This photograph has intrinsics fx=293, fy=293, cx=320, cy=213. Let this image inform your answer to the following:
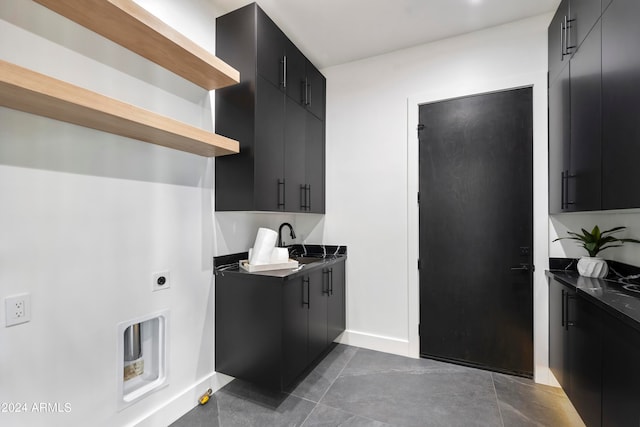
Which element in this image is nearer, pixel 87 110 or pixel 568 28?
pixel 87 110

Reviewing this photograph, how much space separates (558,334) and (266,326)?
2.11 m

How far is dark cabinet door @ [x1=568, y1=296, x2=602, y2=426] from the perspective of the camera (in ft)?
4.98

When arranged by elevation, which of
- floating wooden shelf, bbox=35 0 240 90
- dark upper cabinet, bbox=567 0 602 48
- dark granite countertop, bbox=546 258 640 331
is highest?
dark upper cabinet, bbox=567 0 602 48

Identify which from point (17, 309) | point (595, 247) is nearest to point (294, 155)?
point (17, 309)

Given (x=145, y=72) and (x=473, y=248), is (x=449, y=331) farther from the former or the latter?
(x=145, y=72)

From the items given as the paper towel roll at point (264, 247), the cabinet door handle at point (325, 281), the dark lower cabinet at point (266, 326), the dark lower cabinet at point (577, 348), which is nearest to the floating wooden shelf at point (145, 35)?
the paper towel roll at point (264, 247)

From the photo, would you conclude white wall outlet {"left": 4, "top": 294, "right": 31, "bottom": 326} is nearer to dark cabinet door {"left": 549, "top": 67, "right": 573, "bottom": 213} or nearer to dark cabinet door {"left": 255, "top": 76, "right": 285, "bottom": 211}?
→ dark cabinet door {"left": 255, "top": 76, "right": 285, "bottom": 211}

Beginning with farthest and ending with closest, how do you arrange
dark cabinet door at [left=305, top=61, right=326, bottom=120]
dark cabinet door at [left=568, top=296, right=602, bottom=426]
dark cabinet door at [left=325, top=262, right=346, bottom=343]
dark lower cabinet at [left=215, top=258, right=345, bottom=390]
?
dark cabinet door at [left=305, top=61, right=326, bottom=120], dark cabinet door at [left=325, top=262, right=346, bottom=343], dark lower cabinet at [left=215, top=258, right=345, bottom=390], dark cabinet door at [left=568, top=296, right=602, bottom=426]

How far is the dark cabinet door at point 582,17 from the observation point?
166cm

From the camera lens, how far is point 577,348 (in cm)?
179

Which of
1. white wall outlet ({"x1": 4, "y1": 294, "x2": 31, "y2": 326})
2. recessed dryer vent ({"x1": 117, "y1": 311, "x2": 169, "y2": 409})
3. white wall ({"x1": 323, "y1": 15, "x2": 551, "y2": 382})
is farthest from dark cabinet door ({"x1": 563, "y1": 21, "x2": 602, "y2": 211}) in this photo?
white wall outlet ({"x1": 4, "y1": 294, "x2": 31, "y2": 326})

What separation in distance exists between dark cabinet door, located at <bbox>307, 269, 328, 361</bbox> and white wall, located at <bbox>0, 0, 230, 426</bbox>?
33.2 inches

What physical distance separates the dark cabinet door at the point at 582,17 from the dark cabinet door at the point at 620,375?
164cm

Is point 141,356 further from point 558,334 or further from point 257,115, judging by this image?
point 558,334
